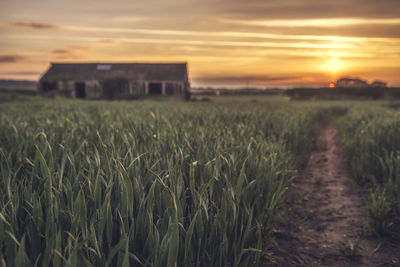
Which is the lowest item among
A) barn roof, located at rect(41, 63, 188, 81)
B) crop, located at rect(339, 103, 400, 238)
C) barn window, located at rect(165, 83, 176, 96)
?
crop, located at rect(339, 103, 400, 238)

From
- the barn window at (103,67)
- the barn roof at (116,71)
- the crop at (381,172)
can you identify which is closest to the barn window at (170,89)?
the barn roof at (116,71)

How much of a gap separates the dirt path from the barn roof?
93.3 feet

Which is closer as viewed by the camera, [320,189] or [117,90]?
[320,189]

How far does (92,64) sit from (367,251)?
123ft

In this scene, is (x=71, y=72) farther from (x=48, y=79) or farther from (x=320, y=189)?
(x=320, y=189)

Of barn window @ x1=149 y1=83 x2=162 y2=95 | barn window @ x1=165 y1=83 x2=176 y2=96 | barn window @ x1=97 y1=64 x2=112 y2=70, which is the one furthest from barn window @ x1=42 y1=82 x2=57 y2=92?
Result: barn window @ x1=165 y1=83 x2=176 y2=96

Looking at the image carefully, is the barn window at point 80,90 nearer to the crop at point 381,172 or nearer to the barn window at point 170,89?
the barn window at point 170,89

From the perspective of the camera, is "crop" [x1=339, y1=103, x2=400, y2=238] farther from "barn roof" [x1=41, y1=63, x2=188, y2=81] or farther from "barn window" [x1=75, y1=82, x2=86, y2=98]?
"barn window" [x1=75, y1=82, x2=86, y2=98]

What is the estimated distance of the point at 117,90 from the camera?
3188 centimetres

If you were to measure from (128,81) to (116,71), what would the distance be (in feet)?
10.5

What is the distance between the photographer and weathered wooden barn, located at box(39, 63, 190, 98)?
3197cm

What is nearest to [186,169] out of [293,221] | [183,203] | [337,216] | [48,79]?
[183,203]

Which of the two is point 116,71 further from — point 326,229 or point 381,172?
point 326,229

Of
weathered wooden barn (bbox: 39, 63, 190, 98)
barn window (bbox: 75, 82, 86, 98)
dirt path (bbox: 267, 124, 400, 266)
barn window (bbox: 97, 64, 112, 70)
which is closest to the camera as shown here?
dirt path (bbox: 267, 124, 400, 266)
